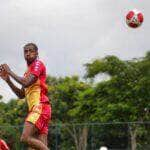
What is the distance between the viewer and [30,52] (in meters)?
10.5

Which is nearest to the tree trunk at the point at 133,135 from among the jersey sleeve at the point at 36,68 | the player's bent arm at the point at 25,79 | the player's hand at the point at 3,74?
the jersey sleeve at the point at 36,68

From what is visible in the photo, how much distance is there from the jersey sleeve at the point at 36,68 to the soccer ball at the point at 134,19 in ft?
20.9

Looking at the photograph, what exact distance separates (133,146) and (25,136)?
51.2ft

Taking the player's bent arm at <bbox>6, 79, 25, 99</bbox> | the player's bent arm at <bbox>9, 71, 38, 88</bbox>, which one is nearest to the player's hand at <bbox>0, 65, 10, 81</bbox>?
the player's bent arm at <bbox>9, 71, 38, 88</bbox>

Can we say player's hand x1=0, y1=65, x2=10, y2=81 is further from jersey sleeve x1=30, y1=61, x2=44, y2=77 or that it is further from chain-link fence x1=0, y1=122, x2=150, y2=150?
chain-link fence x1=0, y1=122, x2=150, y2=150

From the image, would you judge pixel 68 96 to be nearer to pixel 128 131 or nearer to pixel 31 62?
pixel 128 131

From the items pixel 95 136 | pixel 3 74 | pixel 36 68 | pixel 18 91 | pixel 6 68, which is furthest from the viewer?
pixel 95 136

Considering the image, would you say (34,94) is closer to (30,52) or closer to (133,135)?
(30,52)

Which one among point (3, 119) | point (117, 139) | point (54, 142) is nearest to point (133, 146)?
point (117, 139)

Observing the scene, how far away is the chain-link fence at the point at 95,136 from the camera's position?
25562 millimetres

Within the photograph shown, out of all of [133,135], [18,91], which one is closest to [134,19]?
[18,91]

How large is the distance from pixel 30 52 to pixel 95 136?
16.3m

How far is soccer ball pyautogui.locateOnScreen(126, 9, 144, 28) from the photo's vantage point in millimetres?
16750

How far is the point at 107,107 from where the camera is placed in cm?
3903
